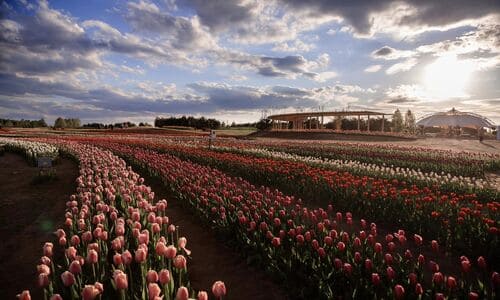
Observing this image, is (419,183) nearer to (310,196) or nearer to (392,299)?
(310,196)

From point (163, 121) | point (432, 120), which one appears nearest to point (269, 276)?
point (432, 120)

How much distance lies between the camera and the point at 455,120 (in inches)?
1854

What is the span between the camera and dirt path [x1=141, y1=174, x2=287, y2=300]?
4.59m

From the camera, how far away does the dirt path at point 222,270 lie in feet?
15.0

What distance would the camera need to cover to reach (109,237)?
535 centimetres

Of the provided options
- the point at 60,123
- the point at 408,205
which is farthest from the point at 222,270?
the point at 60,123

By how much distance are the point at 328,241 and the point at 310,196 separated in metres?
4.88

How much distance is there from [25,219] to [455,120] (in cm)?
5183

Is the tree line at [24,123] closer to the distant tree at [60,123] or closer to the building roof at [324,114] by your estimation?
the distant tree at [60,123]

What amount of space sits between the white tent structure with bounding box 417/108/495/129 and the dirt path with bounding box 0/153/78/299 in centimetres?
4755

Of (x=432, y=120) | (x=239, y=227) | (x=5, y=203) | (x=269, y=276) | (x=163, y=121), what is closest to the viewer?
(x=269, y=276)

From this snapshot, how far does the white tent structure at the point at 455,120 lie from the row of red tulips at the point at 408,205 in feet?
141

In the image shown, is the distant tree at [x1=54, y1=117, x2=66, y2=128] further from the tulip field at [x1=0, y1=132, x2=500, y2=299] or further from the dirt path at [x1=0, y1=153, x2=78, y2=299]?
the tulip field at [x1=0, y1=132, x2=500, y2=299]

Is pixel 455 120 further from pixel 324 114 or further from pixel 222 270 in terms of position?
pixel 222 270
